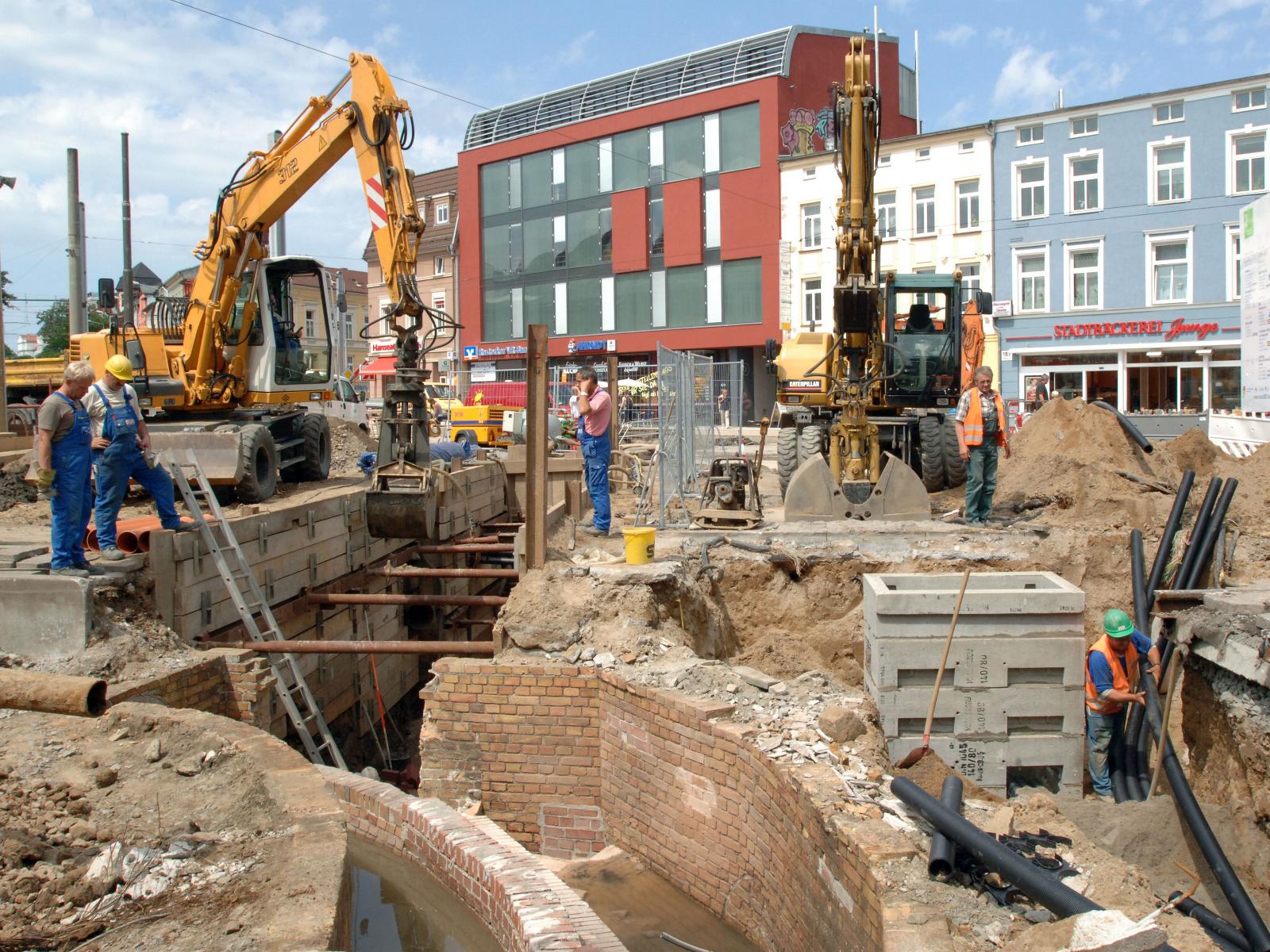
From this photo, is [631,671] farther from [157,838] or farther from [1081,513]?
[1081,513]

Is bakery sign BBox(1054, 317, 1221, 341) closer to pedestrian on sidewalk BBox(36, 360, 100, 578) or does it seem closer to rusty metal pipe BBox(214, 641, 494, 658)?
rusty metal pipe BBox(214, 641, 494, 658)

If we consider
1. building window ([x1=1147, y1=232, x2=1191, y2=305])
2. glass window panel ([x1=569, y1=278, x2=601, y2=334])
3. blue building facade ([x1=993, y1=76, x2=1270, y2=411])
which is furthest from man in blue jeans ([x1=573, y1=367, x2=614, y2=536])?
glass window panel ([x1=569, y1=278, x2=601, y2=334])

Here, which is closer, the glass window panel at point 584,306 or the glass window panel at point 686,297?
the glass window panel at point 686,297

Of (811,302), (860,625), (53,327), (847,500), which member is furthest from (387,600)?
(53,327)

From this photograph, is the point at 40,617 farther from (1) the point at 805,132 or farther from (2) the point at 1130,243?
(1) the point at 805,132

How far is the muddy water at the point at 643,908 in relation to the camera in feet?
18.5

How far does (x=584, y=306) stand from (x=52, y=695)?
118ft

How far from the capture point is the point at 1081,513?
1091 centimetres

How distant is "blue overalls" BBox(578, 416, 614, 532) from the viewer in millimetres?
9922

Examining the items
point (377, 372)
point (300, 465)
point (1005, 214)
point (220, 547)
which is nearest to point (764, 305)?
point (1005, 214)

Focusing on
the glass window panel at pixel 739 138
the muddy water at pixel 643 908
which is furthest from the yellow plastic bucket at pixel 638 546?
the glass window panel at pixel 739 138

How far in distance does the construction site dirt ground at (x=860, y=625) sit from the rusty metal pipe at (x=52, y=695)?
32.8 inches

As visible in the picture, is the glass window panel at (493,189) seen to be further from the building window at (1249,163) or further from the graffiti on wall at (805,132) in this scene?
the building window at (1249,163)

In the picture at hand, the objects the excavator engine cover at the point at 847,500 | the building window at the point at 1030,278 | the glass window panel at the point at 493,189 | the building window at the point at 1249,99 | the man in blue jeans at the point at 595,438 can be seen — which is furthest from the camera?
the glass window panel at the point at 493,189
